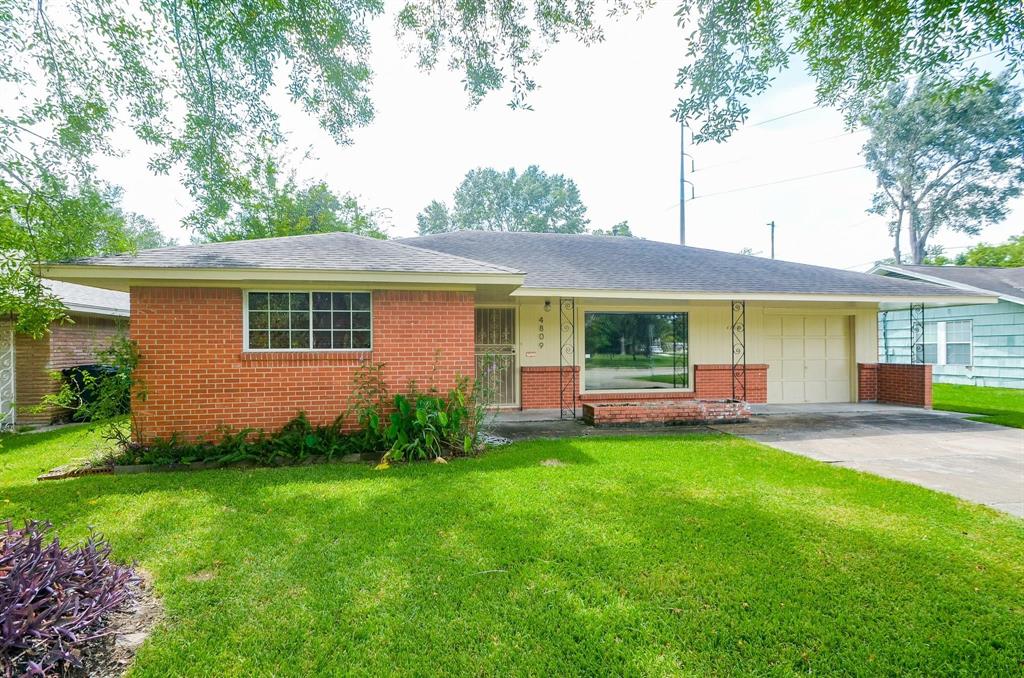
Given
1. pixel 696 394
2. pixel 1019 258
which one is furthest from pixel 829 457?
pixel 1019 258

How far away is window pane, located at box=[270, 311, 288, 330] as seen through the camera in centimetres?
694

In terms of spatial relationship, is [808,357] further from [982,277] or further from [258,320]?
[258,320]

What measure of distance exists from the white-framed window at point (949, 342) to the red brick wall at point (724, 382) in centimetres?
1111

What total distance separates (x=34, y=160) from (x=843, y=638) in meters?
10.5

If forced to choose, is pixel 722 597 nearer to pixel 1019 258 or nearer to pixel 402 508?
pixel 402 508

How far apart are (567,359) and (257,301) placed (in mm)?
6861

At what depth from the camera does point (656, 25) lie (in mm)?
5055

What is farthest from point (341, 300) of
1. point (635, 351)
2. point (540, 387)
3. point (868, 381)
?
point (868, 381)

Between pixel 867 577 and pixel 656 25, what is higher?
pixel 656 25

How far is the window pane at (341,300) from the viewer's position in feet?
23.3

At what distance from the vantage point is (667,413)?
932 cm

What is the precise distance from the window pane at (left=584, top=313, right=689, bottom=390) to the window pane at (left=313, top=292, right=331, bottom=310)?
634 centimetres

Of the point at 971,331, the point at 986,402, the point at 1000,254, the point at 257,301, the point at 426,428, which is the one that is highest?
the point at 1000,254

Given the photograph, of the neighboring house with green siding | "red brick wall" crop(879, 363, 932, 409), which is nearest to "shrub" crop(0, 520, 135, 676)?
"red brick wall" crop(879, 363, 932, 409)
